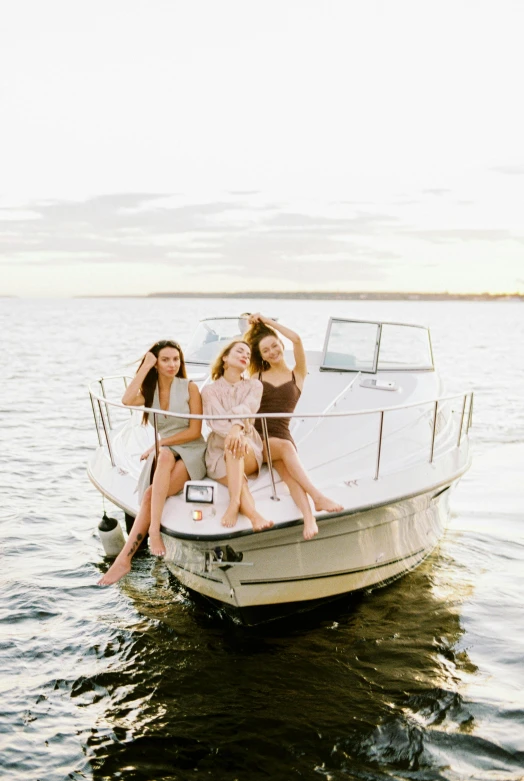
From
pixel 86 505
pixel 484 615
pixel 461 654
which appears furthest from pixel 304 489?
pixel 86 505

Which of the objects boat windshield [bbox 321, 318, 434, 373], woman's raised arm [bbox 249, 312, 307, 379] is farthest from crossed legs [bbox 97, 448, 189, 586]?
boat windshield [bbox 321, 318, 434, 373]

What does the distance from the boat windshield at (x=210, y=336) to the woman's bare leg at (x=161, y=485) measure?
3708mm

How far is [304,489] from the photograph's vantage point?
567 centimetres

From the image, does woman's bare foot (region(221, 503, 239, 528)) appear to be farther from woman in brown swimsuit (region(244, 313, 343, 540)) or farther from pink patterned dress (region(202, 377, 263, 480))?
woman in brown swimsuit (region(244, 313, 343, 540))

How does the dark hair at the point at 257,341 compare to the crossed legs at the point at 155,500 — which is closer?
the crossed legs at the point at 155,500

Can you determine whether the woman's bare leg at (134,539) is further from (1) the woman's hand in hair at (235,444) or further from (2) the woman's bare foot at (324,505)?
(2) the woman's bare foot at (324,505)

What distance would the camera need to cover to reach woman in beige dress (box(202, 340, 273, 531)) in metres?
5.46

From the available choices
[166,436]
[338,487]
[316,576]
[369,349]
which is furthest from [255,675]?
[369,349]

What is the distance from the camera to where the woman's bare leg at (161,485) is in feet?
18.3

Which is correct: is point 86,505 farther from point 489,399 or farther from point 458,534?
point 489,399

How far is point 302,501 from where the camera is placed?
5.57m

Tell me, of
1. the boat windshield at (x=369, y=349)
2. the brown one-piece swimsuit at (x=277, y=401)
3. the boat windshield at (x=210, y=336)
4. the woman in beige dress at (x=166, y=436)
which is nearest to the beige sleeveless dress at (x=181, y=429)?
the woman in beige dress at (x=166, y=436)

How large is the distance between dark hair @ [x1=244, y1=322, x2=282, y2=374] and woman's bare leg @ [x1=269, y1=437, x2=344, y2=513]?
2.14 ft

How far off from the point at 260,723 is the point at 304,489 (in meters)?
1.69
